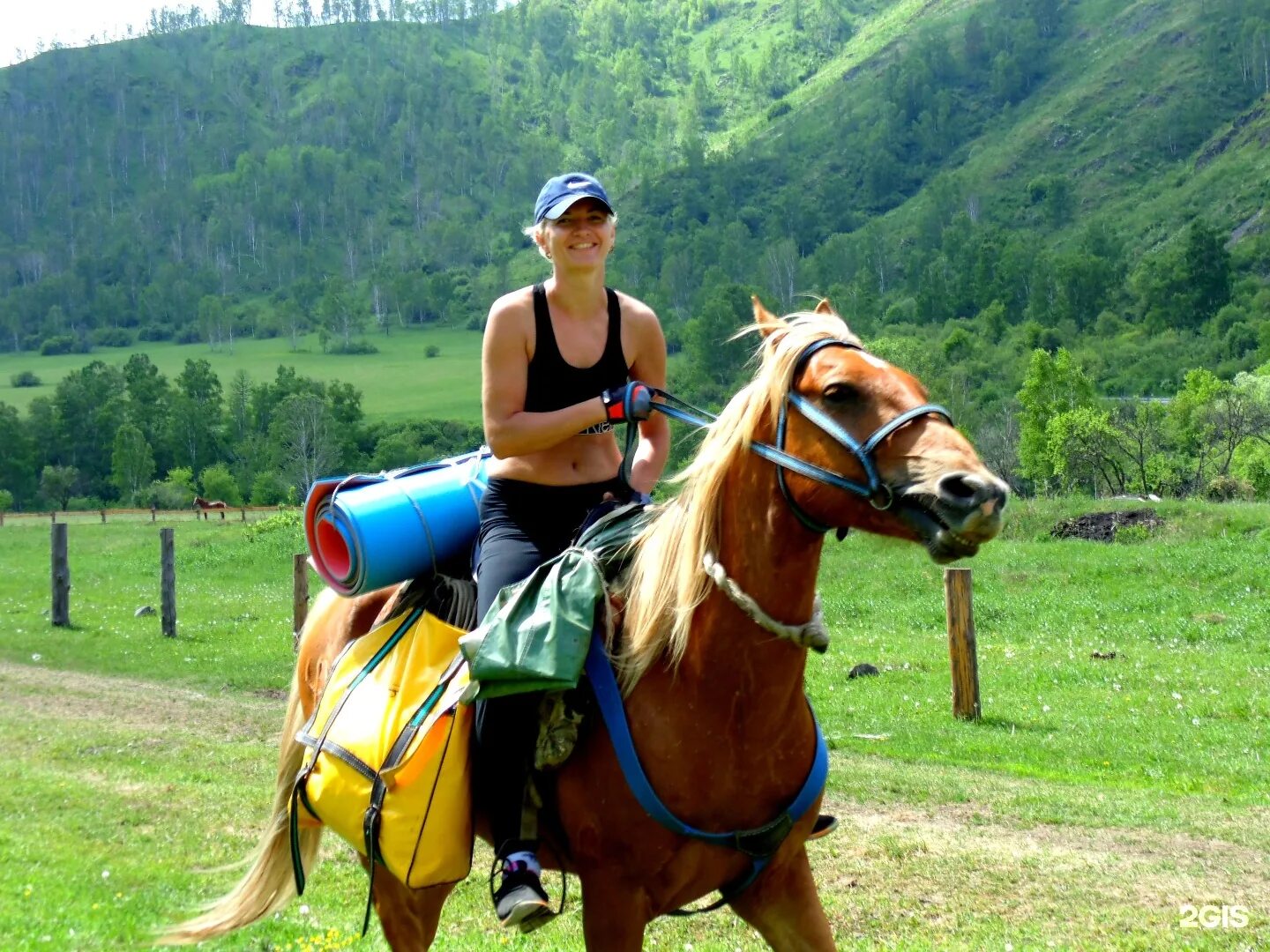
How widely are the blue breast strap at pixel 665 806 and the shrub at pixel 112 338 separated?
619 feet

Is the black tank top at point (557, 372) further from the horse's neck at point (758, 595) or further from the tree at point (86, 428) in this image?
the tree at point (86, 428)

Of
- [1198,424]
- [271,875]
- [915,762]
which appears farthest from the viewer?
[1198,424]

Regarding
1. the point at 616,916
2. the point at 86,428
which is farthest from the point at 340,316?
the point at 616,916

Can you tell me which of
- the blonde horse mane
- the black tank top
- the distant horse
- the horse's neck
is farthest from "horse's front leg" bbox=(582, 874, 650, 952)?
the distant horse

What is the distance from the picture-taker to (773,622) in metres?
4.04

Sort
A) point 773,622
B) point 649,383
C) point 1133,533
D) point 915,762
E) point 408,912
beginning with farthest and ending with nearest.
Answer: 1. point 1133,533
2. point 915,762
3. point 408,912
4. point 649,383
5. point 773,622

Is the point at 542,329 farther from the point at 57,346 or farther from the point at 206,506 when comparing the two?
the point at 57,346

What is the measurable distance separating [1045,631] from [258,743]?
14.0 metres

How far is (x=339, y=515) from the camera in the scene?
201 inches

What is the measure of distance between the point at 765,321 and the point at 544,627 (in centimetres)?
132

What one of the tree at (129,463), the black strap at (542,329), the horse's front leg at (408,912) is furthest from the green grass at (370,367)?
the black strap at (542,329)

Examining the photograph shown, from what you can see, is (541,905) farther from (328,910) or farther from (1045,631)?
(1045,631)

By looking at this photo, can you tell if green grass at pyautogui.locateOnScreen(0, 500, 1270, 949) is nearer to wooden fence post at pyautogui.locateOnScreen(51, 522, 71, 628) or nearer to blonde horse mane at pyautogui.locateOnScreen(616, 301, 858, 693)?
wooden fence post at pyautogui.locateOnScreen(51, 522, 71, 628)

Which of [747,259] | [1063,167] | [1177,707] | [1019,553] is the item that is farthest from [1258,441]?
[1063,167]
